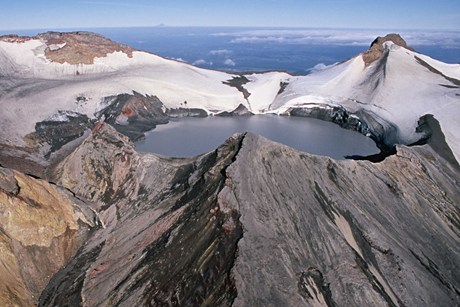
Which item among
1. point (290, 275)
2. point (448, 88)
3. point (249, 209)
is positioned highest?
point (448, 88)

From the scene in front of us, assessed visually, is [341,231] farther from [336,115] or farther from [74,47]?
[74,47]

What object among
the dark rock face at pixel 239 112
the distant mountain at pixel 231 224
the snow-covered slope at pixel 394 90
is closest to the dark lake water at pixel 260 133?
the dark rock face at pixel 239 112

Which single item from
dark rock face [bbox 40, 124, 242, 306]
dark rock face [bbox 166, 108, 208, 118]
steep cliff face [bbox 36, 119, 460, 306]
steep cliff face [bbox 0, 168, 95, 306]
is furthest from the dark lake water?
steep cliff face [bbox 0, 168, 95, 306]

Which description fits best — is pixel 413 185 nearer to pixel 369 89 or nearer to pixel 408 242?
pixel 408 242

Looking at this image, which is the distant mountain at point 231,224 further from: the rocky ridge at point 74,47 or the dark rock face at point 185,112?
the rocky ridge at point 74,47

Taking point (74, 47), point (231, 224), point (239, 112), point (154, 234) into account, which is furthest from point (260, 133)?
point (231, 224)

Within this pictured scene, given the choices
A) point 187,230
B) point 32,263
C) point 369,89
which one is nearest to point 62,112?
point 32,263

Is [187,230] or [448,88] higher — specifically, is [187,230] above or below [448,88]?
below
